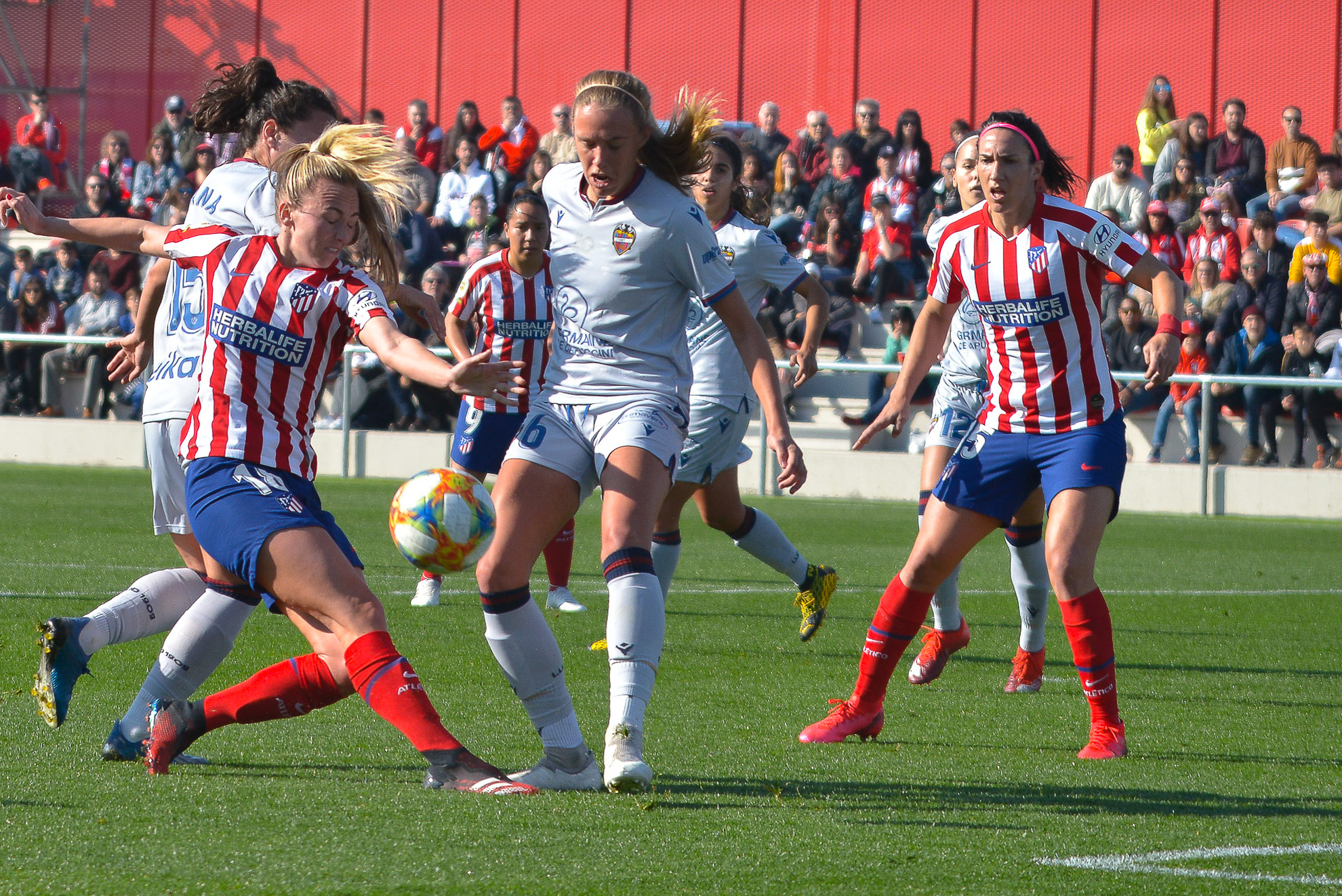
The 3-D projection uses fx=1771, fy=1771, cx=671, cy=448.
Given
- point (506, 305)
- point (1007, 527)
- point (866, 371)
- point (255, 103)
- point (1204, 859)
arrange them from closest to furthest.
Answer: point (1204, 859) → point (255, 103) → point (1007, 527) → point (506, 305) → point (866, 371)

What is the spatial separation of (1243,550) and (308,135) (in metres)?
8.66

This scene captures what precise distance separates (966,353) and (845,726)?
2573 mm

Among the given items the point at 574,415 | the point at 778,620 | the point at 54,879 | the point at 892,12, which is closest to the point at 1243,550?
the point at 778,620

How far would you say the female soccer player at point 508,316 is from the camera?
28.6 feet

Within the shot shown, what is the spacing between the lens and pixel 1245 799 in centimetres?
459

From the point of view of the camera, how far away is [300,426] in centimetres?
451

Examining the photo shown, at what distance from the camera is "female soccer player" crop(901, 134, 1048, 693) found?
653 centimetres

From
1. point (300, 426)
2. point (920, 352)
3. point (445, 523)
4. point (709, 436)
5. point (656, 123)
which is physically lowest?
point (445, 523)

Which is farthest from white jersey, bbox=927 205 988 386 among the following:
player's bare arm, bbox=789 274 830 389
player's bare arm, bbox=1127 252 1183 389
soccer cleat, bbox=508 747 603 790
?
soccer cleat, bbox=508 747 603 790

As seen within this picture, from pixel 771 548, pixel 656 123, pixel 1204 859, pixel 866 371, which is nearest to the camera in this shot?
pixel 1204 859

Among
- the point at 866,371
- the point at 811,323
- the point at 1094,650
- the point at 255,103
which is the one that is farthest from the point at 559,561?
the point at 866,371

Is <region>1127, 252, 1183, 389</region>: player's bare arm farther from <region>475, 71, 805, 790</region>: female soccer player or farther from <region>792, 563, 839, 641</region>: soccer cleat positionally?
<region>792, 563, 839, 641</region>: soccer cleat

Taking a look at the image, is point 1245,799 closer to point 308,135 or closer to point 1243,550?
point 308,135

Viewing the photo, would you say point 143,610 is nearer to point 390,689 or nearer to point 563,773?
point 390,689
